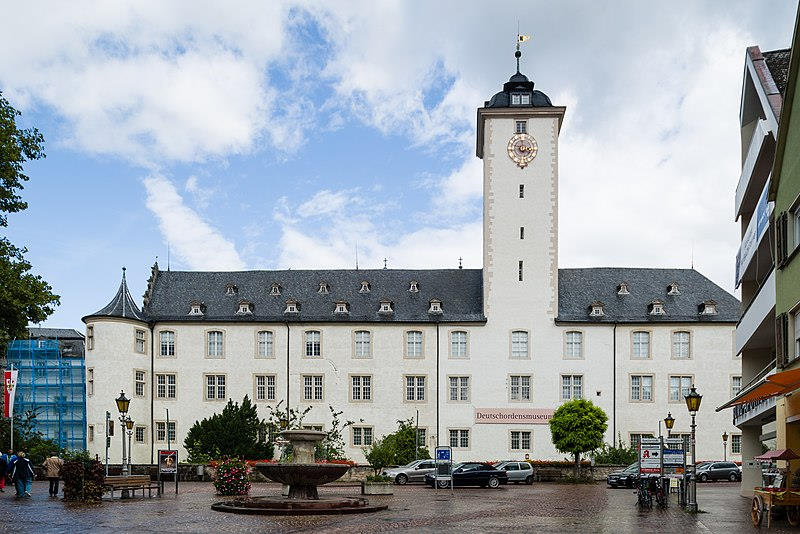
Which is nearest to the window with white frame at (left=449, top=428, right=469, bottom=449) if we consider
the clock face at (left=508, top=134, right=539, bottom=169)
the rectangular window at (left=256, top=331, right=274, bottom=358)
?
the rectangular window at (left=256, top=331, right=274, bottom=358)

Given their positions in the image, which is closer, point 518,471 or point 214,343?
point 518,471

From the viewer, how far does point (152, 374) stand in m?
64.2

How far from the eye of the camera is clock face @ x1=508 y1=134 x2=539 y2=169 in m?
63.8

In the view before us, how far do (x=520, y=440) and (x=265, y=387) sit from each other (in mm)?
15498

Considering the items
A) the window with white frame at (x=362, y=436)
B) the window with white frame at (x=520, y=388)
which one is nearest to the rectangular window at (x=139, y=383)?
the window with white frame at (x=362, y=436)

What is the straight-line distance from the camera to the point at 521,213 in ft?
208

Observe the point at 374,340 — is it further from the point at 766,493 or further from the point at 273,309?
the point at 766,493

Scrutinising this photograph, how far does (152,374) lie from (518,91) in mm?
28245

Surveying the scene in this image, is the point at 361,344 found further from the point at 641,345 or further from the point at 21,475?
the point at 21,475

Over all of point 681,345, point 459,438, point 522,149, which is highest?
point 522,149

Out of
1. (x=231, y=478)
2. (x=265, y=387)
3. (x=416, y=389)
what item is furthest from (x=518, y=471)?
(x=231, y=478)

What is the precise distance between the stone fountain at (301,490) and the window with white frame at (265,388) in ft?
115

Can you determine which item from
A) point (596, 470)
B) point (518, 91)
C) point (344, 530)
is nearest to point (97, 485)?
point (344, 530)

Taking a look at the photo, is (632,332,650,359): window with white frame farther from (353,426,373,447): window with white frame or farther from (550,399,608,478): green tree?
(353,426,373,447): window with white frame
